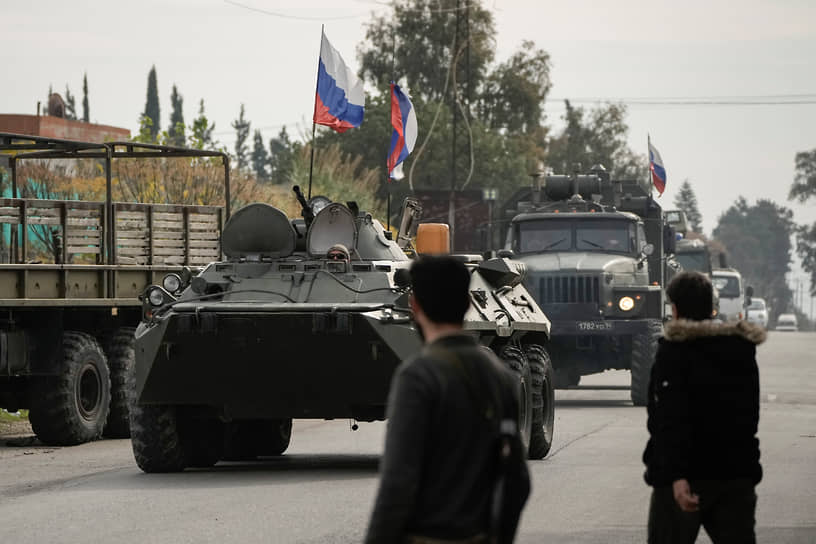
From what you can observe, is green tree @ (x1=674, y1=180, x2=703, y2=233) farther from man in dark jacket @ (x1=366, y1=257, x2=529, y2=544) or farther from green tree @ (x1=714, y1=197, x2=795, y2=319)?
man in dark jacket @ (x1=366, y1=257, x2=529, y2=544)

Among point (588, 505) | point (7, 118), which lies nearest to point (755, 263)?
point (7, 118)

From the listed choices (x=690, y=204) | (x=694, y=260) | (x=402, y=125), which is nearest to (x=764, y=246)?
(x=690, y=204)

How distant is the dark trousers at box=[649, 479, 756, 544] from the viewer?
641 cm

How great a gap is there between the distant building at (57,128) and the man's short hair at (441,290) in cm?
4207

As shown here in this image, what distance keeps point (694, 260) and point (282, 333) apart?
25129 millimetres

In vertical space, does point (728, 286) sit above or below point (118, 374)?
above

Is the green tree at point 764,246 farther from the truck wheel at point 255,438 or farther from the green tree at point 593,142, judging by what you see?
the truck wheel at point 255,438

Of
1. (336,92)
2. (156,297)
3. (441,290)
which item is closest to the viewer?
(441,290)

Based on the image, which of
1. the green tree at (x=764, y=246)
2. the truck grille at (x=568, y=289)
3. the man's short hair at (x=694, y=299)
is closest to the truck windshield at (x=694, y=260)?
the truck grille at (x=568, y=289)

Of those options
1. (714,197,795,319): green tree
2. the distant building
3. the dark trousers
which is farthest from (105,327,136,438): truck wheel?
(714,197,795,319): green tree

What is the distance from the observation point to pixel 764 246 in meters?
186

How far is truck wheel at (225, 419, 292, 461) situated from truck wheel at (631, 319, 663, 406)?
772 cm

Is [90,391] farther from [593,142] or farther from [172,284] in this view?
[593,142]

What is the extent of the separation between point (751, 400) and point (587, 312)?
16.7 meters
